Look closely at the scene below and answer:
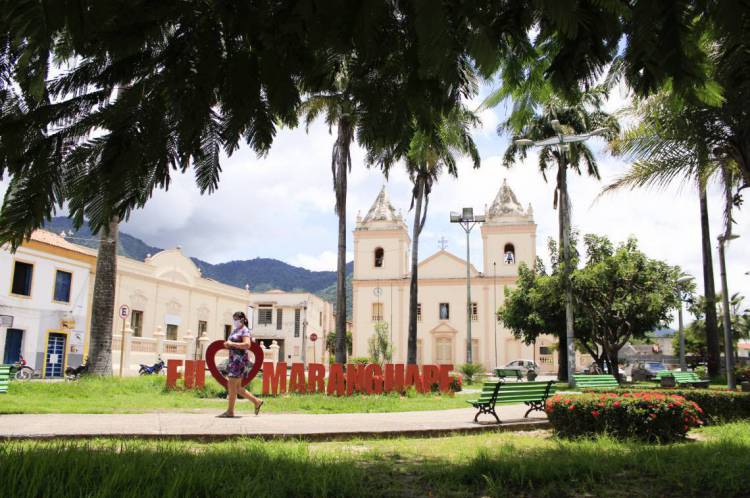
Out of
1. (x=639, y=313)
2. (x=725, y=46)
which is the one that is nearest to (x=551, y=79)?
(x=725, y=46)

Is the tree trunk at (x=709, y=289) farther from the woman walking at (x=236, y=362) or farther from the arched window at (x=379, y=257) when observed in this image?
the arched window at (x=379, y=257)

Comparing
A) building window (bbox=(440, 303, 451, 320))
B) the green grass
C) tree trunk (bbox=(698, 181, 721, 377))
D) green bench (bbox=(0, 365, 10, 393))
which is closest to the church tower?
building window (bbox=(440, 303, 451, 320))

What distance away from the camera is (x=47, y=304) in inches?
1129

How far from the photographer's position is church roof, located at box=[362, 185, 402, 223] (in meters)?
60.4

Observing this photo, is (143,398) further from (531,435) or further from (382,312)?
(382,312)

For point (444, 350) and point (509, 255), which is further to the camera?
point (444, 350)

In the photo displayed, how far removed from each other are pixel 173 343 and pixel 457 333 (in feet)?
107

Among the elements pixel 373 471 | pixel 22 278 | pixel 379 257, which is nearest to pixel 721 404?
pixel 373 471

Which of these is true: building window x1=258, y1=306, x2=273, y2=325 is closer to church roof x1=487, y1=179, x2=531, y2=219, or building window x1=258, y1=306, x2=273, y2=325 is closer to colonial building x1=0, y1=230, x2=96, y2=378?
church roof x1=487, y1=179, x2=531, y2=219

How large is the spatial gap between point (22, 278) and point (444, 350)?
130ft

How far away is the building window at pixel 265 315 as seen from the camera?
67.7m


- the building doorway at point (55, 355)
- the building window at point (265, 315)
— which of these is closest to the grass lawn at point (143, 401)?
the building doorway at point (55, 355)

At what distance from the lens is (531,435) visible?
9820 millimetres

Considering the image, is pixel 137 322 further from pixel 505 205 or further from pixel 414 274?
pixel 505 205
